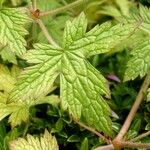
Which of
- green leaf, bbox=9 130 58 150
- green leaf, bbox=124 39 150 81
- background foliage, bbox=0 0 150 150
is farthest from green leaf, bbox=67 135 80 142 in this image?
green leaf, bbox=124 39 150 81

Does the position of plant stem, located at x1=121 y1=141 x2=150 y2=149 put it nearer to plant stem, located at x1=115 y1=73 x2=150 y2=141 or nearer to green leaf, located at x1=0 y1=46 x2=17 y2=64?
plant stem, located at x1=115 y1=73 x2=150 y2=141

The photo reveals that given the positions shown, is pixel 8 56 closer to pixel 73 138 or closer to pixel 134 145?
pixel 73 138

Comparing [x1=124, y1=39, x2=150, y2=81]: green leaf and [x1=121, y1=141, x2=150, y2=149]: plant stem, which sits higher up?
[x1=124, y1=39, x2=150, y2=81]: green leaf

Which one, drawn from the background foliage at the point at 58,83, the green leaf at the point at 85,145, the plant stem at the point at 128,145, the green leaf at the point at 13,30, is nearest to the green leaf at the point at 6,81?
the background foliage at the point at 58,83

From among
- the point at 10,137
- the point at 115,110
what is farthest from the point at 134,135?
the point at 10,137

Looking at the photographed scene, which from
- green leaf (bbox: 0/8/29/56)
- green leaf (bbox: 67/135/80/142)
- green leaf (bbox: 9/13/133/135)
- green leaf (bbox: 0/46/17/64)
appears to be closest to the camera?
green leaf (bbox: 9/13/133/135)
